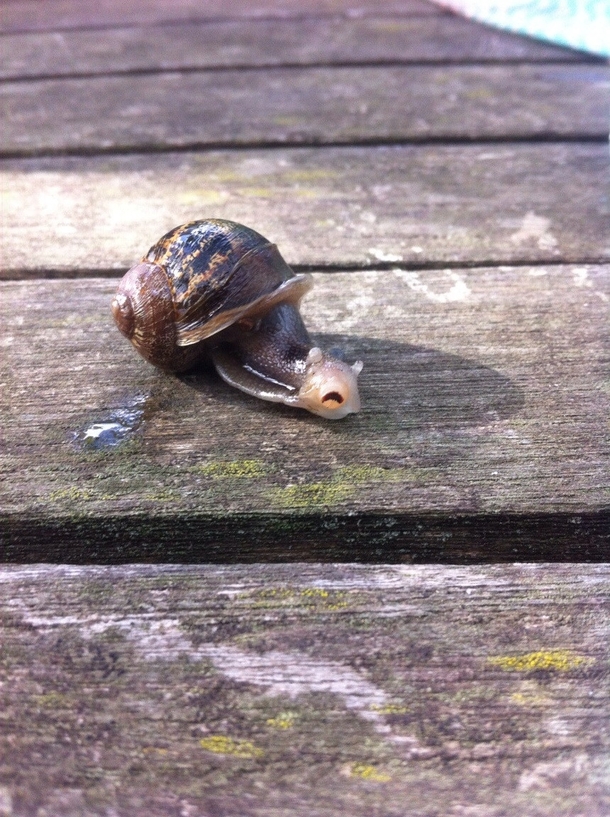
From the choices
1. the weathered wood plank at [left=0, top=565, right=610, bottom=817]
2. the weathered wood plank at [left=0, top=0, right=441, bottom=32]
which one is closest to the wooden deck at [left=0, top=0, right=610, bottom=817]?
the weathered wood plank at [left=0, top=565, right=610, bottom=817]

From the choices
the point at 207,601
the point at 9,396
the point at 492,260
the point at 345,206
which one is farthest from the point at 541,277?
the point at 9,396

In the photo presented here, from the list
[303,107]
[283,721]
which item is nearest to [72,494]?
[283,721]

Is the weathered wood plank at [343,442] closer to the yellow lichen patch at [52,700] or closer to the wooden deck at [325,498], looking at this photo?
the wooden deck at [325,498]

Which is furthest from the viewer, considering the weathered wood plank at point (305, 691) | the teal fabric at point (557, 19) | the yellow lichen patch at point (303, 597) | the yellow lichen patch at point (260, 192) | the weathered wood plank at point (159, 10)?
the weathered wood plank at point (159, 10)

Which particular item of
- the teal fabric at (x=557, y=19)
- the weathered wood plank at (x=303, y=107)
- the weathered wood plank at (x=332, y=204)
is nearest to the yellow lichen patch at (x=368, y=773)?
the weathered wood plank at (x=332, y=204)

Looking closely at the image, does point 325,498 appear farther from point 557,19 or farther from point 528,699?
point 557,19

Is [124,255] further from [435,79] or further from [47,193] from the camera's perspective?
[435,79]
